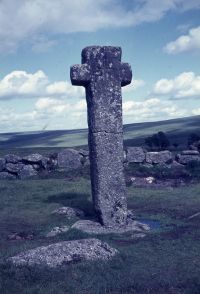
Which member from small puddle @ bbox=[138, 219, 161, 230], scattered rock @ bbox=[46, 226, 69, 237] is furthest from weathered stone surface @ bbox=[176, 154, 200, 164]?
scattered rock @ bbox=[46, 226, 69, 237]

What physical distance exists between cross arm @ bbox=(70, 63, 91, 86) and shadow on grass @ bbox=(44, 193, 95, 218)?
4.90 m

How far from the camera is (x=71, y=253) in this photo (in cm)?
930

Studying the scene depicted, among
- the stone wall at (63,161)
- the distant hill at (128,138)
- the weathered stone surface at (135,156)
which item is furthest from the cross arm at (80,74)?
the distant hill at (128,138)

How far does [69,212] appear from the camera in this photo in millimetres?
15008

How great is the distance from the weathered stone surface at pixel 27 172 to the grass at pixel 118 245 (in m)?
5.28

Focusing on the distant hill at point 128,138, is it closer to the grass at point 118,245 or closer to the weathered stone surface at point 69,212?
the grass at point 118,245

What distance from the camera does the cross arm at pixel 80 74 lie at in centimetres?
1332

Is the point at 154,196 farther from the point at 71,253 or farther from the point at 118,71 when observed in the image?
the point at 71,253

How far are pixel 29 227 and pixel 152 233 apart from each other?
4.11 meters

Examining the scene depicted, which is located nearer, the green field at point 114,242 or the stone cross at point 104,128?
the green field at point 114,242

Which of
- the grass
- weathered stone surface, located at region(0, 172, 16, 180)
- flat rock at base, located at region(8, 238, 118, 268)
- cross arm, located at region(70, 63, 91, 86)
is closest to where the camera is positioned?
the grass

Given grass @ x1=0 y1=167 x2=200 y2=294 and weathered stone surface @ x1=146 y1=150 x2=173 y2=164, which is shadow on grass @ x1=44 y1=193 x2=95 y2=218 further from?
weathered stone surface @ x1=146 y1=150 x2=173 y2=164

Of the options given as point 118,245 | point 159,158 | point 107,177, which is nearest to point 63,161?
point 159,158

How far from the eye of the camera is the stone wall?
26.0 m
